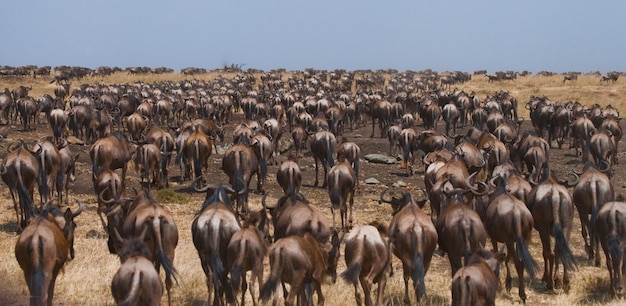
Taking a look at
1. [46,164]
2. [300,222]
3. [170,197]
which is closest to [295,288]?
[300,222]

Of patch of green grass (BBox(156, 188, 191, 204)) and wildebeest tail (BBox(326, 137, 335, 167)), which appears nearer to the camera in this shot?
patch of green grass (BBox(156, 188, 191, 204))

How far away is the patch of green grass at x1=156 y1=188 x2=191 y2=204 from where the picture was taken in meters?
17.4

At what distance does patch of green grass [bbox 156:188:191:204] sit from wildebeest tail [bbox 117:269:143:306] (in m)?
10.2

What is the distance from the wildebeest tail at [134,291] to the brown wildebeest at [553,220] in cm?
664

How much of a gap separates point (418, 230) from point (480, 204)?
3379 mm

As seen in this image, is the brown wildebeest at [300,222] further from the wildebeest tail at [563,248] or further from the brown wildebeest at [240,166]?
the brown wildebeest at [240,166]

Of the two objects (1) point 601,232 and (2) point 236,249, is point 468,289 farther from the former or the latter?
(1) point 601,232

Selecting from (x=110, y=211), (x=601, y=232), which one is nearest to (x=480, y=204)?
(x=601, y=232)

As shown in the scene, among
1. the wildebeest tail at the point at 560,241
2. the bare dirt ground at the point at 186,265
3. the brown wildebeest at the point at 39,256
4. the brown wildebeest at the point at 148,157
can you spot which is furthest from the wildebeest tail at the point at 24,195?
the wildebeest tail at the point at 560,241

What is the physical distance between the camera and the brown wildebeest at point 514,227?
9977 mm

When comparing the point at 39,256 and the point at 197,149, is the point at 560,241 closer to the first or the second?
the point at 39,256

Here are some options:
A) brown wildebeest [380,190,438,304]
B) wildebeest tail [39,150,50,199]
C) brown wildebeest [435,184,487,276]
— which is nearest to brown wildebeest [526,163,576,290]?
brown wildebeest [435,184,487,276]

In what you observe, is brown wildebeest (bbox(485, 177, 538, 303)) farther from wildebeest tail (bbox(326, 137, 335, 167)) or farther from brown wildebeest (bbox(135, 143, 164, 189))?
brown wildebeest (bbox(135, 143, 164, 189))

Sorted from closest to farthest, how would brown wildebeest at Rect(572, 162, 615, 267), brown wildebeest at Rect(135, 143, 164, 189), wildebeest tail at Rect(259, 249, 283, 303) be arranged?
wildebeest tail at Rect(259, 249, 283, 303) → brown wildebeest at Rect(572, 162, 615, 267) → brown wildebeest at Rect(135, 143, 164, 189)
